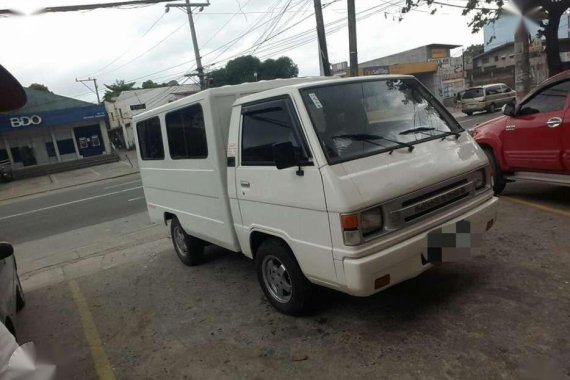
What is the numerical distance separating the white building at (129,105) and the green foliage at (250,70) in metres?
9.05

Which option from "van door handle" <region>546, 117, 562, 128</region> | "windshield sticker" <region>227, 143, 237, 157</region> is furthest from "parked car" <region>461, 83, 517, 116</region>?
"windshield sticker" <region>227, 143, 237, 157</region>

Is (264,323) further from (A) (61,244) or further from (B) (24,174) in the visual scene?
(B) (24,174)

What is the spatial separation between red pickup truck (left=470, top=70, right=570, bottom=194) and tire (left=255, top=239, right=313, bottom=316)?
386 centimetres

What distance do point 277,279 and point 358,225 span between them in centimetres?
123

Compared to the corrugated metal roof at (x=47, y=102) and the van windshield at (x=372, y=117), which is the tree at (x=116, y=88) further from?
the van windshield at (x=372, y=117)

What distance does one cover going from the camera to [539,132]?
5.66 m

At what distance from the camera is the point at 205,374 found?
330 cm

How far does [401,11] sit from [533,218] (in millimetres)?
6787

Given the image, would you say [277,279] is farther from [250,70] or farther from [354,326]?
[250,70]

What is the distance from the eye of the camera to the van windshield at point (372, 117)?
3418 mm

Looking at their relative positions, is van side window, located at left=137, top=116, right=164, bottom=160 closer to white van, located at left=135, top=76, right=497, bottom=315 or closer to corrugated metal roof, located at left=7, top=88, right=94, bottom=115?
white van, located at left=135, top=76, right=497, bottom=315

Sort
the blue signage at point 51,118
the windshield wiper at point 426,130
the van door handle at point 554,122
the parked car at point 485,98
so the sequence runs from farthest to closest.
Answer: the blue signage at point 51,118 → the parked car at point 485,98 → the van door handle at point 554,122 → the windshield wiper at point 426,130

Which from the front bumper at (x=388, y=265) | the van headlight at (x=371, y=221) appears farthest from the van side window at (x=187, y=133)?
the front bumper at (x=388, y=265)

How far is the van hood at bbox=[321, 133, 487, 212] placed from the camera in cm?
306
